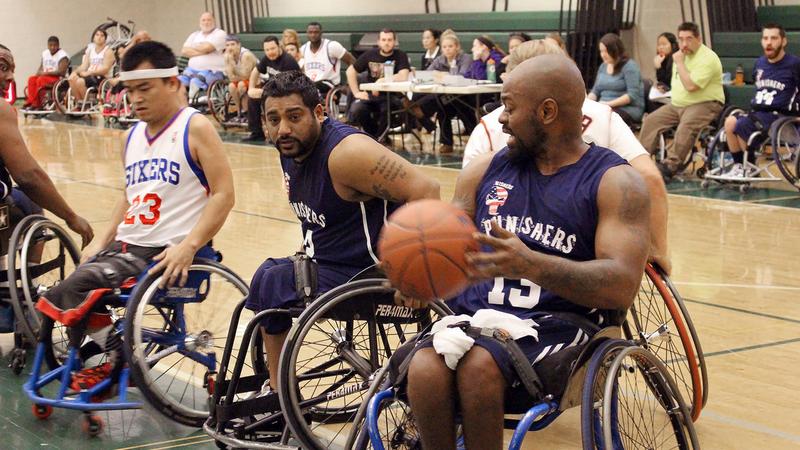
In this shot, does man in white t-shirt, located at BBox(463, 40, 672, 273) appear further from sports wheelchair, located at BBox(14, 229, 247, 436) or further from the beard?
sports wheelchair, located at BBox(14, 229, 247, 436)

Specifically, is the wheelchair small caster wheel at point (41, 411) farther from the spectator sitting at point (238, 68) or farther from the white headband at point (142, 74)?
the spectator sitting at point (238, 68)

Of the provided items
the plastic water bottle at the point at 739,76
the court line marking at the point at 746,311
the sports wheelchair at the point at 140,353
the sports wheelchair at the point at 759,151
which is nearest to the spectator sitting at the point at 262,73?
the plastic water bottle at the point at 739,76

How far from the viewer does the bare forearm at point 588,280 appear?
2287 millimetres

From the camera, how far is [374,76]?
39.8 ft

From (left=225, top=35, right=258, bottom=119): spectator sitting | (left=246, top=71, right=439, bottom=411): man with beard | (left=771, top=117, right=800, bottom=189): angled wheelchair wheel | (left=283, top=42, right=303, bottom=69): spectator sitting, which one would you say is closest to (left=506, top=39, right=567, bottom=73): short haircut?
(left=246, top=71, right=439, bottom=411): man with beard

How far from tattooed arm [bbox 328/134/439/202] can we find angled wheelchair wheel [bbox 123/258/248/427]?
60 cm

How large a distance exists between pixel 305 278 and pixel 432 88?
7.88m

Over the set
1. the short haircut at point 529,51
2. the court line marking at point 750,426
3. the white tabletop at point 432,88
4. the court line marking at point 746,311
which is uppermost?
the short haircut at point 529,51

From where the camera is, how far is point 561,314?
97.8 inches

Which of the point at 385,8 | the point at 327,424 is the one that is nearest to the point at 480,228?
the point at 327,424

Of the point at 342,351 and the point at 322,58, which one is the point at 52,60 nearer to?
the point at 322,58

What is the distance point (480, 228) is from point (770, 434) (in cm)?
141

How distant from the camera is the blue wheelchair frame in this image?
3.46 m

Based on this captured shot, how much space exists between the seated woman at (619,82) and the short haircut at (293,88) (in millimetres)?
6526
